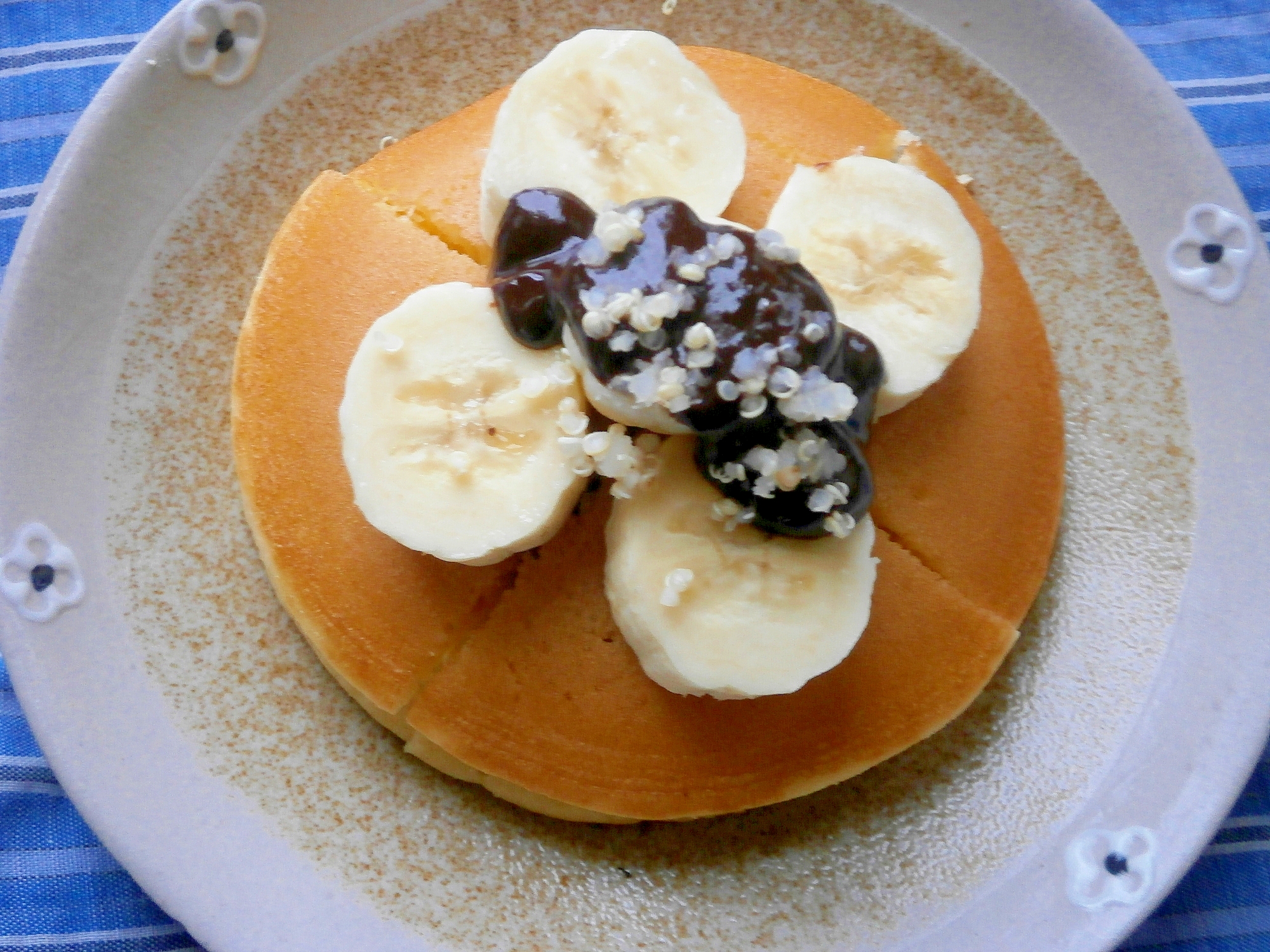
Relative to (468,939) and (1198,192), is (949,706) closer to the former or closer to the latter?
(468,939)

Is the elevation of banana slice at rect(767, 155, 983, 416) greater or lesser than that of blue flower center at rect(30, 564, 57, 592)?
greater

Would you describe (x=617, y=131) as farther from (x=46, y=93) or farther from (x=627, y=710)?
(x=46, y=93)

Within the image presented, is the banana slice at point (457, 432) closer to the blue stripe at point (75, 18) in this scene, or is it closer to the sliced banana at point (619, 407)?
the sliced banana at point (619, 407)

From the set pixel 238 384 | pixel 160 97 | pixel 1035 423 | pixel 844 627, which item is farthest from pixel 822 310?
pixel 160 97

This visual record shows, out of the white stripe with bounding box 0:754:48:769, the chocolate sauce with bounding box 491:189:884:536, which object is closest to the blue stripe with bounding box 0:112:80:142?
the white stripe with bounding box 0:754:48:769

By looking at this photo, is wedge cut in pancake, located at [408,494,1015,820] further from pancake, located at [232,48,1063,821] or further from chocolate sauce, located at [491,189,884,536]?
chocolate sauce, located at [491,189,884,536]
